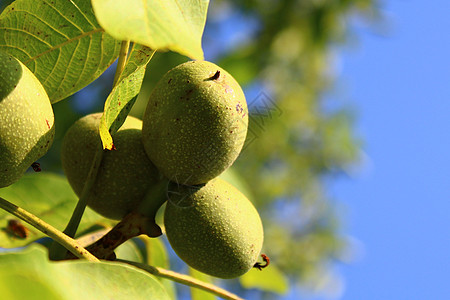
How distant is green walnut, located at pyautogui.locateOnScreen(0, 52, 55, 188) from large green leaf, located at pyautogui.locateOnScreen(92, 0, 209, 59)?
0.82 feet

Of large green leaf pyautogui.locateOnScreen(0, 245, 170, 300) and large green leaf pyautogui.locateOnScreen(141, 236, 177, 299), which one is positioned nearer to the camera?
large green leaf pyautogui.locateOnScreen(0, 245, 170, 300)

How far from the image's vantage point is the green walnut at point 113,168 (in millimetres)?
1236

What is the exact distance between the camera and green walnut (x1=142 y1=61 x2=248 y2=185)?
3.67ft

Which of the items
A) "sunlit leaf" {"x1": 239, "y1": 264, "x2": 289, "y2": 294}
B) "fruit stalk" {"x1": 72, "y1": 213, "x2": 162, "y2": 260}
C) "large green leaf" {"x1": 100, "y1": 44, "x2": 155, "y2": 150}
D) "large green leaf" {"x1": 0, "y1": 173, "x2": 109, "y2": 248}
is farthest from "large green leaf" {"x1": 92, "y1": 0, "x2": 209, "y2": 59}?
"sunlit leaf" {"x1": 239, "y1": 264, "x2": 289, "y2": 294}

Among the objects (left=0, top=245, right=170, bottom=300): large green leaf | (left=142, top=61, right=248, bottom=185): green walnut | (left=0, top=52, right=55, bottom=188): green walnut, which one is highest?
(left=142, top=61, right=248, bottom=185): green walnut

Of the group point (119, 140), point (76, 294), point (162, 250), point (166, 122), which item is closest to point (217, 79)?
point (166, 122)

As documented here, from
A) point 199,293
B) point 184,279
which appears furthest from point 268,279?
point 184,279

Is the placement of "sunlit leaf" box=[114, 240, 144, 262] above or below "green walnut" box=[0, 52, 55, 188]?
above

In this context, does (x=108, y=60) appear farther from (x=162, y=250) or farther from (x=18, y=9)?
(x=162, y=250)

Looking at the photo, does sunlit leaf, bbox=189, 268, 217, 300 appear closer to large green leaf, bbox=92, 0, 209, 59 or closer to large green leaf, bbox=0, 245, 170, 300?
large green leaf, bbox=0, 245, 170, 300

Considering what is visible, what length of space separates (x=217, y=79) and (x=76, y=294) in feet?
1.87

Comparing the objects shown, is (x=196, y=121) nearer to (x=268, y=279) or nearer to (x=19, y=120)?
(x=19, y=120)

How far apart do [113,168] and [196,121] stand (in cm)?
26

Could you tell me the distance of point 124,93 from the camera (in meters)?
1.05
